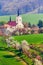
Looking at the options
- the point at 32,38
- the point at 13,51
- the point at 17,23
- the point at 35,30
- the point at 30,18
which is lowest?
the point at 13,51

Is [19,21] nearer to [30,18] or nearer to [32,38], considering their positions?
[30,18]

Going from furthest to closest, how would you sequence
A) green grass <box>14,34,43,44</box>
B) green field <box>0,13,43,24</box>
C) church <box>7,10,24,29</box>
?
1. green field <box>0,13,43,24</box>
2. church <box>7,10,24,29</box>
3. green grass <box>14,34,43,44</box>

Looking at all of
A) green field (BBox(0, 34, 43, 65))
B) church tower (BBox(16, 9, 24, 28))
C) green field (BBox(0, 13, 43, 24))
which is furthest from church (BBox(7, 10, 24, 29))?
green field (BBox(0, 34, 43, 65))

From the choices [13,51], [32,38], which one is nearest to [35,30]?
[32,38]

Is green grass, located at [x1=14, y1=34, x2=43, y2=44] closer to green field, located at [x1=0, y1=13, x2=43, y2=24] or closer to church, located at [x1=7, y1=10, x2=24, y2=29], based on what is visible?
church, located at [x1=7, y1=10, x2=24, y2=29]

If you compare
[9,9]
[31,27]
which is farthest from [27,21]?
[9,9]

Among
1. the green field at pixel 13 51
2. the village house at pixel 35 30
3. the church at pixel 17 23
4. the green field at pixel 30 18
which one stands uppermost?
the green field at pixel 30 18

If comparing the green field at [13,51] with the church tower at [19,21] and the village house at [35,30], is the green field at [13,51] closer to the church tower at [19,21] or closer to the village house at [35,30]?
the village house at [35,30]

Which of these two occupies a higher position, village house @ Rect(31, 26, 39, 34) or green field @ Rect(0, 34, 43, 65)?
village house @ Rect(31, 26, 39, 34)

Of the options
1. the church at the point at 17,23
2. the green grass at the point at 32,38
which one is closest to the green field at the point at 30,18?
the church at the point at 17,23

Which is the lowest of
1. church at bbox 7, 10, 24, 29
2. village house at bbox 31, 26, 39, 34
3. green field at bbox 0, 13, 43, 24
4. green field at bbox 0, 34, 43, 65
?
green field at bbox 0, 34, 43, 65

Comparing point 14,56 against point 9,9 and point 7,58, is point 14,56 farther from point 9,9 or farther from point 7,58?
point 9,9
